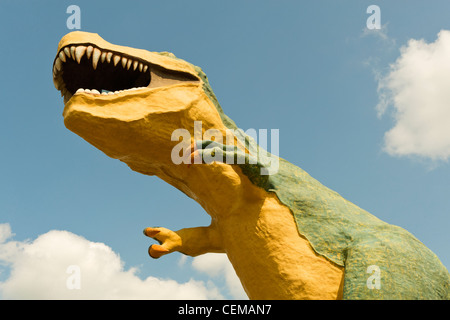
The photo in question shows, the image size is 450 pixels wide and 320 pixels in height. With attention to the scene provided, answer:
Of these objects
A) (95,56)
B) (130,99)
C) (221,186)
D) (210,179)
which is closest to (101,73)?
(95,56)

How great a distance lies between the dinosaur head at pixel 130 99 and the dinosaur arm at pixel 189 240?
63 centimetres

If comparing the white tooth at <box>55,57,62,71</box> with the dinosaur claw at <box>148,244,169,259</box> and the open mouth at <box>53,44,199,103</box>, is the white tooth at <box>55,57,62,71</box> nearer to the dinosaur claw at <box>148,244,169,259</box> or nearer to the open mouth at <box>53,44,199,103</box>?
the open mouth at <box>53,44,199,103</box>

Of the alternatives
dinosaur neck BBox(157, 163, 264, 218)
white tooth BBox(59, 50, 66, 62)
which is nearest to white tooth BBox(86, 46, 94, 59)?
white tooth BBox(59, 50, 66, 62)

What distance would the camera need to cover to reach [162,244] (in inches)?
189

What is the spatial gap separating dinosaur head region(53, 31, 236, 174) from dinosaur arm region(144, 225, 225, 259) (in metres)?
0.63

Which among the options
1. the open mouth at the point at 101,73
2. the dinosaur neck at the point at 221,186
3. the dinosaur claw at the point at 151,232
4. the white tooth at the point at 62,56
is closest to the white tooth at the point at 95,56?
the open mouth at the point at 101,73

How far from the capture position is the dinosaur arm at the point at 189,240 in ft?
15.8

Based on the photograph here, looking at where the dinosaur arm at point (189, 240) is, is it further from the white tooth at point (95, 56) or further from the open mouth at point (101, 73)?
the white tooth at point (95, 56)
